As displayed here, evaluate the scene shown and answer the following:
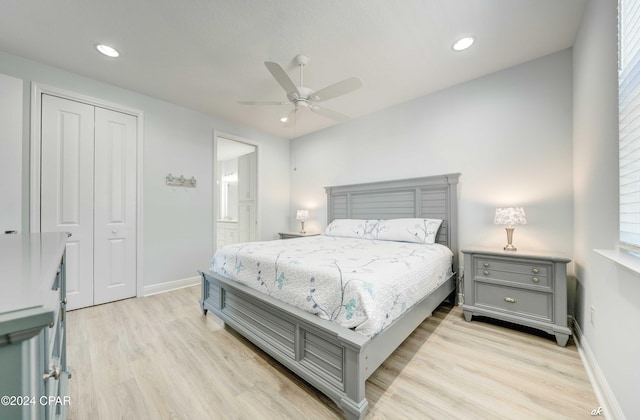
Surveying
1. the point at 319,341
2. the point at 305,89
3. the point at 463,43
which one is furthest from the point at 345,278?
the point at 463,43

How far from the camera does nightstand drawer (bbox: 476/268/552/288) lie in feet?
7.23

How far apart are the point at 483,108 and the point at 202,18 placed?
9.81ft

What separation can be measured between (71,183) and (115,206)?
47 centimetres

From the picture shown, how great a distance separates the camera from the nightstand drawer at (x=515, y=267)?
2.21m

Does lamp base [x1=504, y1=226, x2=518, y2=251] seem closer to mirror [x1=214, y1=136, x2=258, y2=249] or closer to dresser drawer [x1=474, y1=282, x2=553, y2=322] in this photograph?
dresser drawer [x1=474, y1=282, x2=553, y2=322]

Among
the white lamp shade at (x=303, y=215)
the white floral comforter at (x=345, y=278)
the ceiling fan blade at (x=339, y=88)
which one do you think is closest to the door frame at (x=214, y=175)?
the white lamp shade at (x=303, y=215)

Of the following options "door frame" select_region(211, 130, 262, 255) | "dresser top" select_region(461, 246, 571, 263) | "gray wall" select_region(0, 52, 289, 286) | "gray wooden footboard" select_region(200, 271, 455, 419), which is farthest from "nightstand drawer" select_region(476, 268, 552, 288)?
"gray wall" select_region(0, 52, 289, 286)

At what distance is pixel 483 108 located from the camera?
9.60 ft

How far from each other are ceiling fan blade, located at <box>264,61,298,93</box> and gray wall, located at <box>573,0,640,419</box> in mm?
2075

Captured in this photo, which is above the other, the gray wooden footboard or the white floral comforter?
the white floral comforter

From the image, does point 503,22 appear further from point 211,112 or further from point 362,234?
point 211,112

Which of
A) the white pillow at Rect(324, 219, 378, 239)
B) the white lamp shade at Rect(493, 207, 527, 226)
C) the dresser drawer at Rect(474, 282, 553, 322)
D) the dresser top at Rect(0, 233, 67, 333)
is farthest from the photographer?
the white pillow at Rect(324, 219, 378, 239)

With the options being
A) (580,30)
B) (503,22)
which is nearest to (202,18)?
(503,22)

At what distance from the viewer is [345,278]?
157cm
